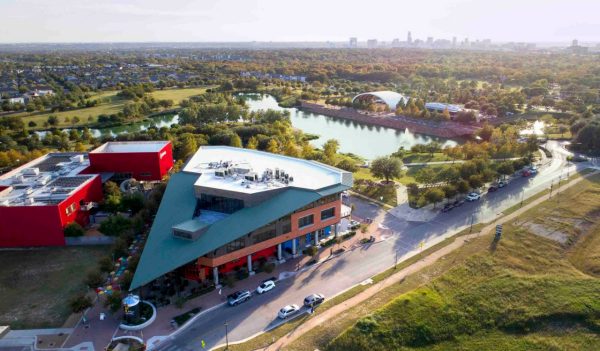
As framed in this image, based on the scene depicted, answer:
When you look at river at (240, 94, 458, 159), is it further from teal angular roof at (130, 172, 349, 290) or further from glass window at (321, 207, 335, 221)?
teal angular roof at (130, 172, 349, 290)

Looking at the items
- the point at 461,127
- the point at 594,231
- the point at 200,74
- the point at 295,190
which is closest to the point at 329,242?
the point at 295,190

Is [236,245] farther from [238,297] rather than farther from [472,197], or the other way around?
[472,197]

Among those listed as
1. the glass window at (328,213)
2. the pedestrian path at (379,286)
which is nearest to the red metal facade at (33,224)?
the glass window at (328,213)

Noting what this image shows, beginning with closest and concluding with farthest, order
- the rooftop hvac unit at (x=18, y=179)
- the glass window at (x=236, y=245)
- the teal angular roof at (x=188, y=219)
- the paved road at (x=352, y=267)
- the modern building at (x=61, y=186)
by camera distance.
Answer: the paved road at (x=352, y=267)
the teal angular roof at (x=188, y=219)
the glass window at (x=236, y=245)
the modern building at (x=61, y=186)
the rooftop hvac unit at (x=18, y=179)

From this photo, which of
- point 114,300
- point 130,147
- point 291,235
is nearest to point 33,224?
point 114,300

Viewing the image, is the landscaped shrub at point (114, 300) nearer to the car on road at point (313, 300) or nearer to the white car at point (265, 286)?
the white car at point (265, 286)
